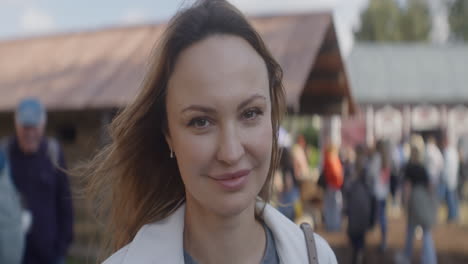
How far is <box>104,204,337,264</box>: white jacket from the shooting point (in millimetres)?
1388

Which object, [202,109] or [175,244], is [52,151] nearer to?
[175,244]

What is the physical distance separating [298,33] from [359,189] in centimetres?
206

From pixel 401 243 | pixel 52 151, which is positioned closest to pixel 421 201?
pixel 401 243

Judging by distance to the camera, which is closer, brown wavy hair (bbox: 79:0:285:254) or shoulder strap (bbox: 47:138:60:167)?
brown wavy hair (bbox: 79:0:285:254)

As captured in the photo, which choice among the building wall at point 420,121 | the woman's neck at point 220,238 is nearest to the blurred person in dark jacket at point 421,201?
the woman's neck at point 220,238

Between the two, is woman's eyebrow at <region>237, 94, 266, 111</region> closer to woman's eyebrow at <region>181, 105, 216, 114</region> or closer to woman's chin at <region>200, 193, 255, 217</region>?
woman's eyebrow at <region>181, 105, 216, 114</region>

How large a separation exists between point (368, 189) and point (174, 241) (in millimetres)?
4733

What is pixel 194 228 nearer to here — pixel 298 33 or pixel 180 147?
pixel 180 147

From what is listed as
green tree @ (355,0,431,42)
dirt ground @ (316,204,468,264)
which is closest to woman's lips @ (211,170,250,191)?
dirt ground @ (316,204,468,264)

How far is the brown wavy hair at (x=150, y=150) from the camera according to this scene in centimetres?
144

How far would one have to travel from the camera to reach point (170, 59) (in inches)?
55.4

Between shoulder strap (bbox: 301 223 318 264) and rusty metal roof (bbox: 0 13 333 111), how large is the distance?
363 centimetres

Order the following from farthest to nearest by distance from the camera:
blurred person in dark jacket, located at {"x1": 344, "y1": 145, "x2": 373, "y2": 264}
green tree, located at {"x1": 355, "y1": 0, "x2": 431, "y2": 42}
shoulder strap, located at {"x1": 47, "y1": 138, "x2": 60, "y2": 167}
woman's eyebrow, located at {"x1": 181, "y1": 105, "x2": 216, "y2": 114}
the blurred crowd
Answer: green tree, located at {"x1": 355, "y1": 0, "x2": 431, "y2": 42} → the blurred crowd → blurred person in dark jacket, located at {"x1": 344, "y1": 145, "x2": 373, "y2": 264} → shoulder strap, located at {"x1": 47, "y1": 138, "x2": 60, "y2": 167} → woman's eyebrow, located at {"x1": 181, "y1": 105, "x2": 216, "y2": 114}

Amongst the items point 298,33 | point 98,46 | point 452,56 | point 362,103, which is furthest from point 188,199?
point 452,56
